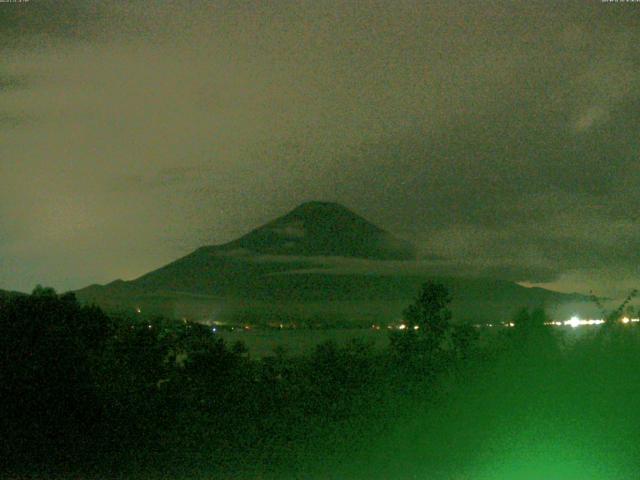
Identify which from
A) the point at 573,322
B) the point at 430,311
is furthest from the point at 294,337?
the point at 573,322

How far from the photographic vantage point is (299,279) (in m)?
29.3

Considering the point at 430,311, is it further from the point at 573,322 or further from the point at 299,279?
the point at 299,279

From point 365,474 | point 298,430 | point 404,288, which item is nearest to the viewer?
point 365,474

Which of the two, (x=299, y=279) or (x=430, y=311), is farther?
(x=299, y=279)

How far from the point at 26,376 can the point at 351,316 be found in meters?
10.2

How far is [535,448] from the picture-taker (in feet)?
25.8

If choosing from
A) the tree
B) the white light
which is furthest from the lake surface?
the white light

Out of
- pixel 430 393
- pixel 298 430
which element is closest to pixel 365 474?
pixel 298 430

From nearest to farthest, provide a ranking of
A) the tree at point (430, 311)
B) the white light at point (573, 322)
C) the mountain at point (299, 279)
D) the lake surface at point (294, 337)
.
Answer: the white light at point (573, 322) → the tree at point (430, 311) → the lake surface at point (294, 337) → the mountain at point (299, 279)

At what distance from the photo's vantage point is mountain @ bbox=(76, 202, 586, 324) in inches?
843

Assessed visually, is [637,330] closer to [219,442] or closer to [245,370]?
[245,370]

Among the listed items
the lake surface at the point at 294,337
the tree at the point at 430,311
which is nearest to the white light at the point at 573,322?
the tree at the point at 430,311

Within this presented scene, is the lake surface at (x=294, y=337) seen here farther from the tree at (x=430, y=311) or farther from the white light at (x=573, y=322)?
the white light at (x=573, y=322)

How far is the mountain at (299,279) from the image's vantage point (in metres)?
21.4
